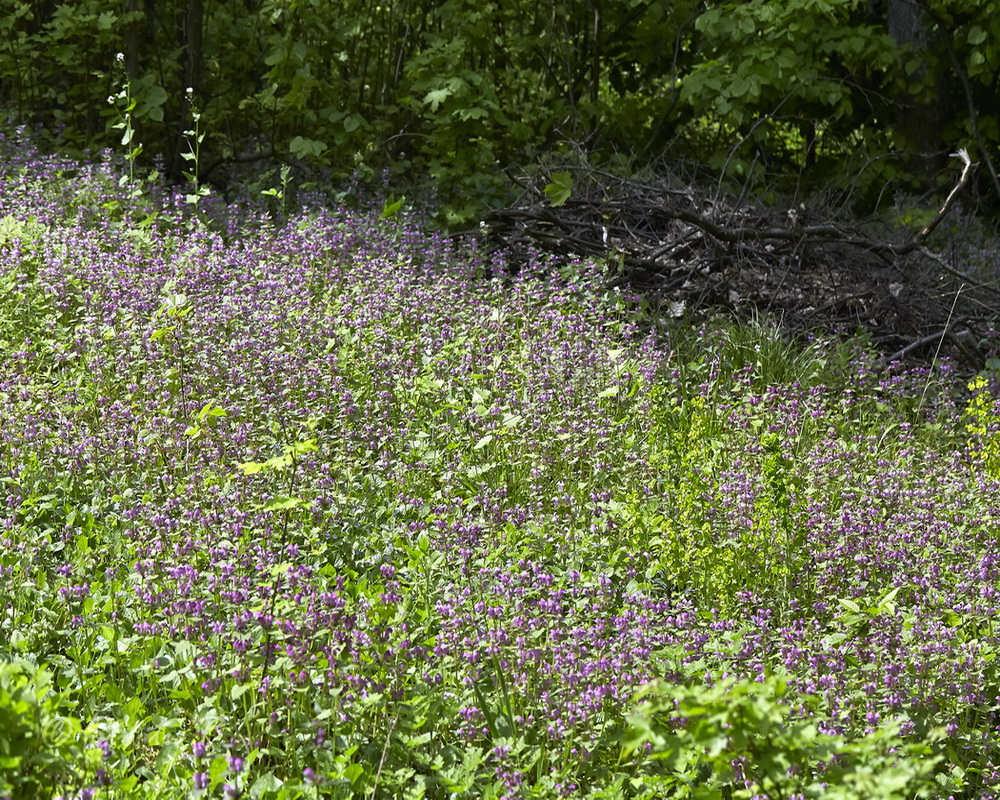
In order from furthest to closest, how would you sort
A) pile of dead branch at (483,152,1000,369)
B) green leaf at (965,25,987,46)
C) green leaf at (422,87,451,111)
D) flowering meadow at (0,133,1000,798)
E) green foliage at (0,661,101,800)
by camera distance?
green leaf at (965,25,987,46) → green leaf at (422,87,451,111) → pile of dead branch at (483,152,1000,369) → flowering meadow at (0,133,1000,798) → green foliage at (0,661,101,800)

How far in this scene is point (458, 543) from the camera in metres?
3.46

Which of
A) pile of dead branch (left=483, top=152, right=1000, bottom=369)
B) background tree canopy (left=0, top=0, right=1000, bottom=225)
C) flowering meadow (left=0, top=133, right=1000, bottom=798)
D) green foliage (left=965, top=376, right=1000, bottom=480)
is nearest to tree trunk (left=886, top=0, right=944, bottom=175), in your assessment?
background tree canopy (left=0, top=0, right=1000, bottom=225)

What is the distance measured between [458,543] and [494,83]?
20.8ft

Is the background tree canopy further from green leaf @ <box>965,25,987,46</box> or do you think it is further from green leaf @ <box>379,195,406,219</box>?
green leaf @ <box>379,195,406,219</box>

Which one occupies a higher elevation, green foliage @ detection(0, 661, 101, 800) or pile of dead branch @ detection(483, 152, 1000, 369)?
green foliage @ detection(0, 661, 101, 800)

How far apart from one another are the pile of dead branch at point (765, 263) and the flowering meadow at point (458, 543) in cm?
49

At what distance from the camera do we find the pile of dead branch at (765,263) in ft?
21.5

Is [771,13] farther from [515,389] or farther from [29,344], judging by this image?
[29,344]

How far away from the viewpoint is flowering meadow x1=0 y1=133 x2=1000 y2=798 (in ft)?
8.55

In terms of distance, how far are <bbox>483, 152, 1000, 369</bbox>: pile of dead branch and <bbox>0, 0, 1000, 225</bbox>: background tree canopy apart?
0.54 meters

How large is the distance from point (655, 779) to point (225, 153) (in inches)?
275

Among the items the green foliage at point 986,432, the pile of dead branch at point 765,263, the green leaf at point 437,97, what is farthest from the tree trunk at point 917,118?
the green foliage at point 986,432

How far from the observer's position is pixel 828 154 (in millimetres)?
10211

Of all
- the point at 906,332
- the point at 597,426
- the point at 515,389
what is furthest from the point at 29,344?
the point at 906,332
